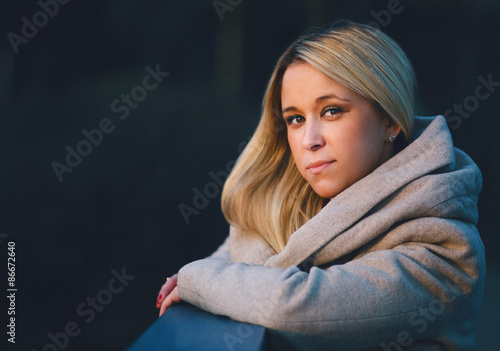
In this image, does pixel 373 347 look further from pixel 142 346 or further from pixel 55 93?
pixel 55 93

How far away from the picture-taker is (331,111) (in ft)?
4.90

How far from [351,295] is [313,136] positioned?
1.90 ft

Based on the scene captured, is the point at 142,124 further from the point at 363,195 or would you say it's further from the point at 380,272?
the point at 380,272

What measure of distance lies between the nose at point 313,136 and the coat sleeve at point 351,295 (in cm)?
42

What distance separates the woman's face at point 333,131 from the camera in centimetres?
147

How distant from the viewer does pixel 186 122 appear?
12.4ft

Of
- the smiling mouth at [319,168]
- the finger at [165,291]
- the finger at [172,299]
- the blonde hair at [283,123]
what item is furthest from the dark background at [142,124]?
the smiling mouth at [319,168]

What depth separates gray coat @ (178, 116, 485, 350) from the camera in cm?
109

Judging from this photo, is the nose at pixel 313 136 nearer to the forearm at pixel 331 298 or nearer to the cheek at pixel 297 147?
the cheek at pixel 297 147

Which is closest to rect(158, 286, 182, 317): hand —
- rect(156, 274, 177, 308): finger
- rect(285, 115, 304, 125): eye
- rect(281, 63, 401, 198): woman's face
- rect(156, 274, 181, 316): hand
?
rect(156, 274, 181, 316): hand

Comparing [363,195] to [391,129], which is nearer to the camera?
[363,195]

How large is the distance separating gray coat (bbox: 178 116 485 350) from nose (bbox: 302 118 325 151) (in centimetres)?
19

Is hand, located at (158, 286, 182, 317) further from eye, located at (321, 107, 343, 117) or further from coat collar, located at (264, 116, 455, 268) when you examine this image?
eye, located at (321, 107, 343, 117)

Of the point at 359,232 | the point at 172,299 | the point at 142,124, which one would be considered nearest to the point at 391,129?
the point at 359,232
